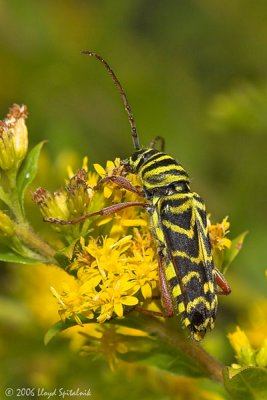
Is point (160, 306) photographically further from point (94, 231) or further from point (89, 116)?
point (89, 116)

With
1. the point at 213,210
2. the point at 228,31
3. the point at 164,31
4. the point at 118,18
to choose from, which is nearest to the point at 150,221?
the point at 213,210

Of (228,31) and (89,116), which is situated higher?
(228,31)

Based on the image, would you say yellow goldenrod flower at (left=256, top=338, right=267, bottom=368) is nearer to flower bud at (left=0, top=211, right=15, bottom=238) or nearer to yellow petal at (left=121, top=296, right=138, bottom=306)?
yellow petal at (left=121, top=296, right=138, bottom=306)

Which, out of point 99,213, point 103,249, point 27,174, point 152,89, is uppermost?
point 152,89

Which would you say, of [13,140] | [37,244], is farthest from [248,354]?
[13,140]

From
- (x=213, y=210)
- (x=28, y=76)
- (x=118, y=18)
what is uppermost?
(x=118, y=18)

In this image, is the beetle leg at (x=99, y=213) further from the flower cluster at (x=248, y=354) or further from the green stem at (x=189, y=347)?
the flower cluster at (x=248, y=354)

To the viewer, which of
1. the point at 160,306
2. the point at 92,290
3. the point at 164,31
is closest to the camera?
the point at 92,290

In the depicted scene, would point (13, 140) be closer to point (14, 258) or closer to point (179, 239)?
point (14, 258)
